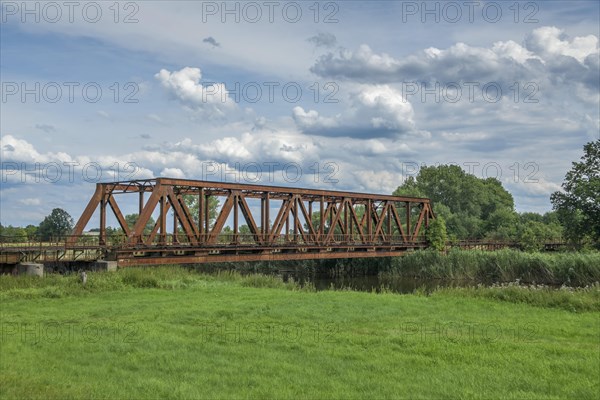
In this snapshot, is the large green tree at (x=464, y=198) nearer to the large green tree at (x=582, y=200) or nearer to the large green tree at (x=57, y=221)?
the large green tree at (x=582, y=200)

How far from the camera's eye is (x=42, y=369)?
37.6 feet

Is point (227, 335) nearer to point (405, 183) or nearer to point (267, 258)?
point (267, 258)

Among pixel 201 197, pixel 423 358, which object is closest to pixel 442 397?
A: pixel 423 358

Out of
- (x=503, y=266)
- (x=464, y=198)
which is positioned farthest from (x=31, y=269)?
(x=464, y=198)

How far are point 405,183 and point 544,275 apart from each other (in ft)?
195

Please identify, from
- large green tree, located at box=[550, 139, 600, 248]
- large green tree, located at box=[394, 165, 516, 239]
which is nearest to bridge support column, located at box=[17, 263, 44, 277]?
large green tree, located at box=[550, 139, 600, 248]

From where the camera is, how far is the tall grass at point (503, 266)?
41312mm

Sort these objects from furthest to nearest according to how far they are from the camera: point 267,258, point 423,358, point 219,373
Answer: point 267,258
point 423,358
point 219,373

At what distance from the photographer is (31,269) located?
2734 cm

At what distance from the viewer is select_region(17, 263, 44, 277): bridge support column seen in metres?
27.3

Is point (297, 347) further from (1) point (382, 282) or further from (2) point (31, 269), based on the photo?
(1) point (382, 282)

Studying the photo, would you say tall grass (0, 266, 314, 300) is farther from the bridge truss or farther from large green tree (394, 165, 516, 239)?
large green tree (394, 165, 516, 239)

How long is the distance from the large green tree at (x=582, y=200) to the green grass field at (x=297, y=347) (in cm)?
3892

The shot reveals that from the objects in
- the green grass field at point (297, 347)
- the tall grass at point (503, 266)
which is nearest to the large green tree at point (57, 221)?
the tall grass at point (503, 266)
